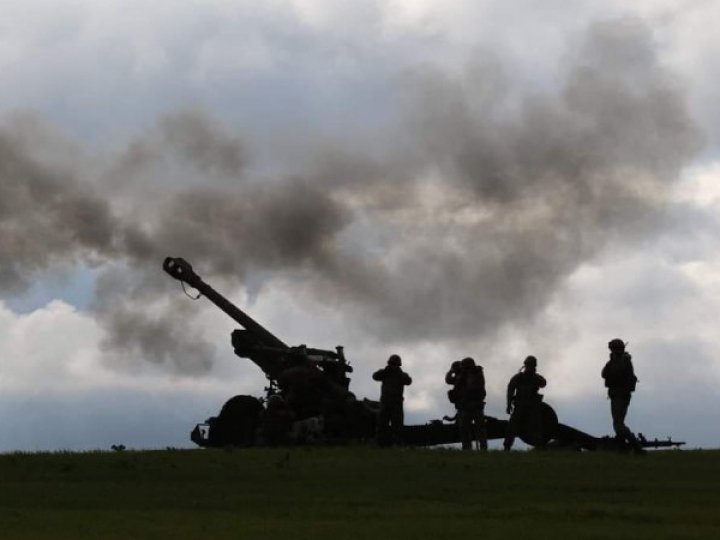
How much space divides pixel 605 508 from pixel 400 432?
49.3 ft

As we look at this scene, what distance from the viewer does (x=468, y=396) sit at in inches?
1190

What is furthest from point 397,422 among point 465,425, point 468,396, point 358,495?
point 358,495

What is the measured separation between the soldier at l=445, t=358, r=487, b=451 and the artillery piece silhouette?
92.5 inches

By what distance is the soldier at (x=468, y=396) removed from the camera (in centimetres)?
3014

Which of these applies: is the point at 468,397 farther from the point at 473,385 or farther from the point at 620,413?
the point at 620,413

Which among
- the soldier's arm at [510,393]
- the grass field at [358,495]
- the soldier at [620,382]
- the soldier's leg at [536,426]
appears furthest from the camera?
the soldier's leg at [536,426]

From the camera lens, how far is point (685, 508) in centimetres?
1725

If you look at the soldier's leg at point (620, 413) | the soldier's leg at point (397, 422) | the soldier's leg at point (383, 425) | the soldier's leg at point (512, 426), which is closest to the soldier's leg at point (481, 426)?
the soldier's leg at point (512, 426)

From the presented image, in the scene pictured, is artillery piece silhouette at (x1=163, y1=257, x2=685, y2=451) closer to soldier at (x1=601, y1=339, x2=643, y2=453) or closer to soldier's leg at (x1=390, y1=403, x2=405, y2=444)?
→ soldier's leg at (x1=390, y1=403, x2=405, y2=444)

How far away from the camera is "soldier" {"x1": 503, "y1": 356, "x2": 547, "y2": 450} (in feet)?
97.7

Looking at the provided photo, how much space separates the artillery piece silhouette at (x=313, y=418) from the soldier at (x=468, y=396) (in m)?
2.35

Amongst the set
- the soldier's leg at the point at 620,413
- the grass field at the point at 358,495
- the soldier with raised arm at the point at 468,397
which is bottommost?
the grass field at the point at 358,495

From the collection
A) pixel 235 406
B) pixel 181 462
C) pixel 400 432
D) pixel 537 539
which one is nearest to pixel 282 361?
pixel 235 406

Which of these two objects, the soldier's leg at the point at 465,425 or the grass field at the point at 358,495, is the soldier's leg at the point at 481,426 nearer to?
the soldier's leg at the point at 465,425
